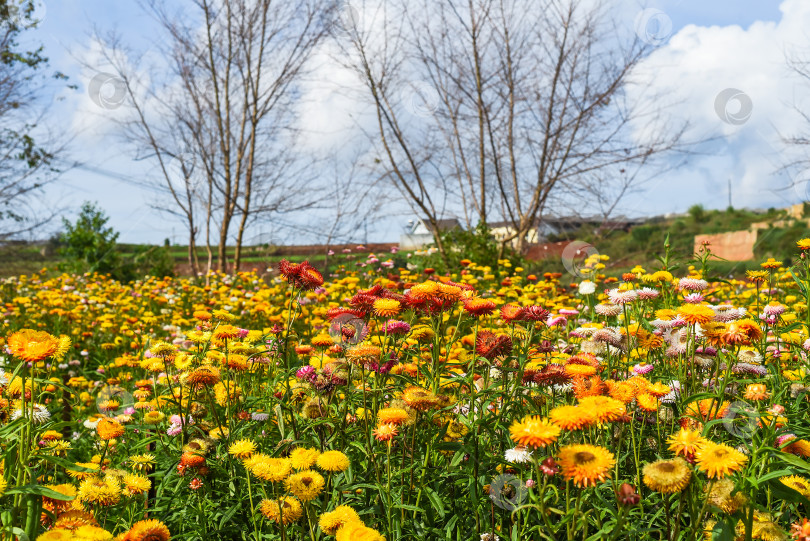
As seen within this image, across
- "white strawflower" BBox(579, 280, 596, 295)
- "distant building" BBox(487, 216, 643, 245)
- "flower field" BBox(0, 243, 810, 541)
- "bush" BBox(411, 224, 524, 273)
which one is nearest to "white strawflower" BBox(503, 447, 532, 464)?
"flower field" BBox(0, 243, 810, 541)

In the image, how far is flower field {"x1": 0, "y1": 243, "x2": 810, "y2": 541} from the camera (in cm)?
146

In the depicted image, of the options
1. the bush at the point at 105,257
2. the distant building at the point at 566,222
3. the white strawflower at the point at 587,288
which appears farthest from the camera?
the bush at the point at 105,257

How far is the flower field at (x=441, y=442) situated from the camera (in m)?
1.46

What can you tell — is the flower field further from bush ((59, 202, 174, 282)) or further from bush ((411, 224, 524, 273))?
bush ((59, 202, 174, 282))

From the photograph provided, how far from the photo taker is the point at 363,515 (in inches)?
76.5

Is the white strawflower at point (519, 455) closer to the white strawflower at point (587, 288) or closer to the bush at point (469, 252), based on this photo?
the white strawflower at point (587, 288)

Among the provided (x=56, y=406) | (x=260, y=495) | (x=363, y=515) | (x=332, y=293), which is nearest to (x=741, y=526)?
(x=363, y=515)

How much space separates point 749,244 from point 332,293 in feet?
75.4

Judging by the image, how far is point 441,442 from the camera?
1938 mm

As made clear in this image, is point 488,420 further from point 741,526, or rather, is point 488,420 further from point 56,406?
point 56,406

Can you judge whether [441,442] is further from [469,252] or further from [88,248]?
[88,248]

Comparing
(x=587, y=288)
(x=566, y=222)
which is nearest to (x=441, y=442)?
(x=587, y=288)

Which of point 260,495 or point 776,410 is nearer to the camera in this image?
point 776,410

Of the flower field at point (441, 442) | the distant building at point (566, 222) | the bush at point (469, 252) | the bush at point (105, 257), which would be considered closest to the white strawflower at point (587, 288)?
the flower field at point (441, 442)
